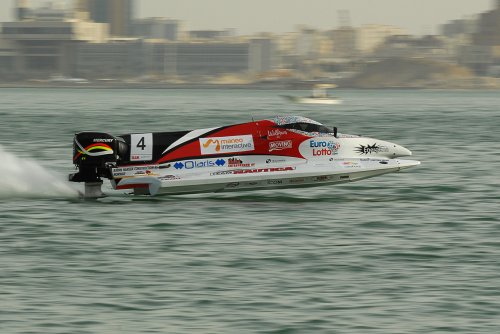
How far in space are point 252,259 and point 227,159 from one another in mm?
6091

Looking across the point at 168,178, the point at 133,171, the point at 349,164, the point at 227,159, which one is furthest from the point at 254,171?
the point at 133,171

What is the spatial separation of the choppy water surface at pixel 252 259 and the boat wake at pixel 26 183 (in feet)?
0.12

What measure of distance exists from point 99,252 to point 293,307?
15.2ft

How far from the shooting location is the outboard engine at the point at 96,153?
22.2m

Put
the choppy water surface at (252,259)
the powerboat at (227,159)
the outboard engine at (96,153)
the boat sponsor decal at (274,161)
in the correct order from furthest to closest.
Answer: the boat sponsor decal at (274,161)
the powerboat at (227,159)
the outboard engine at (96,153)
the choppy water surface at (252,259)

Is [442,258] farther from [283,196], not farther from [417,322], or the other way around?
[283,196]

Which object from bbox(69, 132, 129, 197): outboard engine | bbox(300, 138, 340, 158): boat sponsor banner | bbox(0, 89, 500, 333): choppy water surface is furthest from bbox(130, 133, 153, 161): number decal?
bbox(300, 138, 340, 158): boat sponsor banner

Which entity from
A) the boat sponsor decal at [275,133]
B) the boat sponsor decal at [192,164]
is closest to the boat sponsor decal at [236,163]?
the boat sponsor decal at [192,164]

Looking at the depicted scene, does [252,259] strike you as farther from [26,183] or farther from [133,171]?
[26,183]

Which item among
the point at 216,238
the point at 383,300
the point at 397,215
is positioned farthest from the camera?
the point at 397,215

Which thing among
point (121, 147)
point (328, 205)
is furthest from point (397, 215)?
point (121, 147)

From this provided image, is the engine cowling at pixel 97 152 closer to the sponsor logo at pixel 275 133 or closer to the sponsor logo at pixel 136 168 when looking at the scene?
the sponsor logo at pixel 136 168

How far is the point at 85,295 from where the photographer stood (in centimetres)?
1441

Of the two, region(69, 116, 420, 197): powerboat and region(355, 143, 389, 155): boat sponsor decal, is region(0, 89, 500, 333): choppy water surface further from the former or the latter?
region(355, 143, 389, 155): boat sponsor decal
